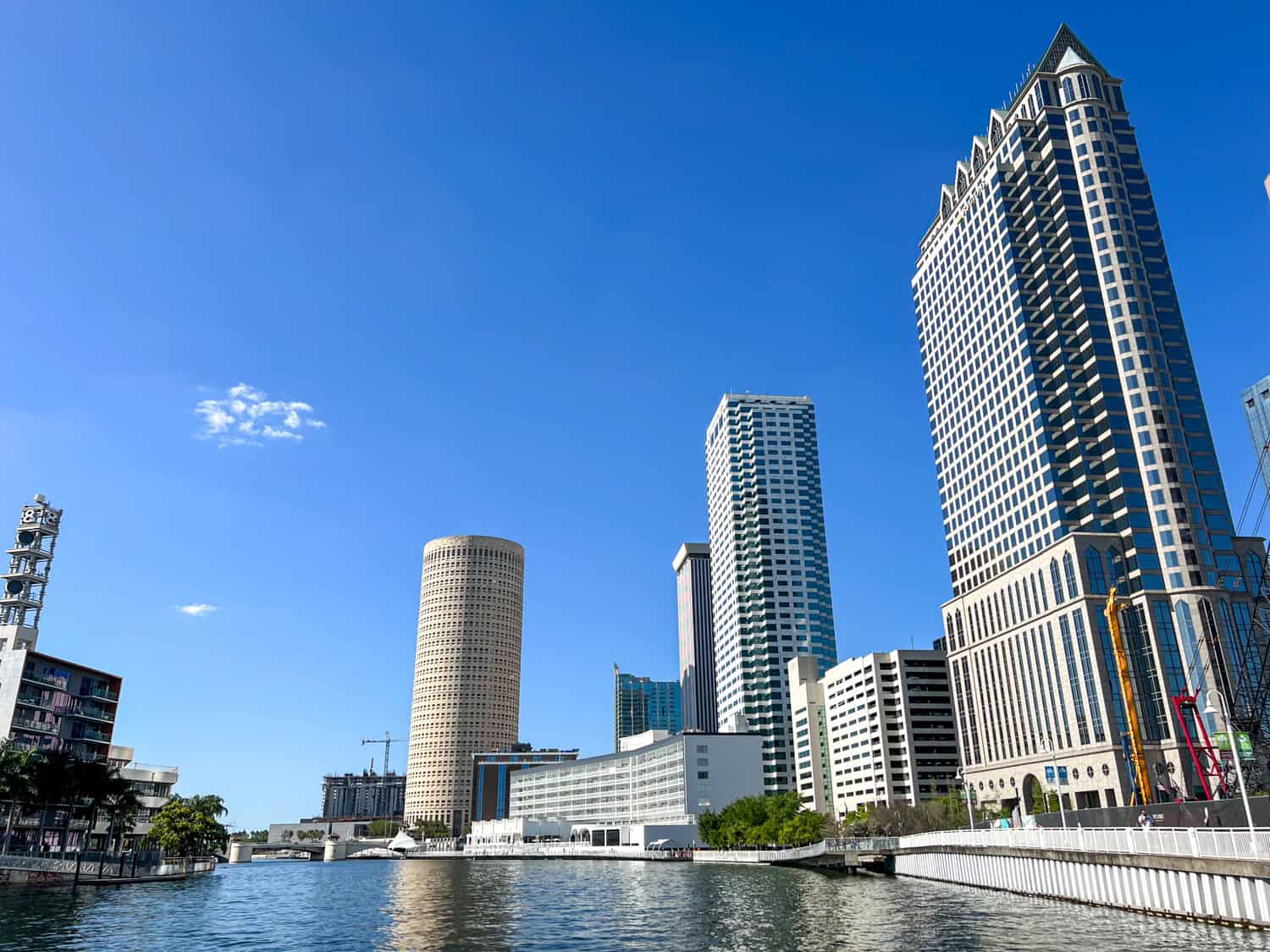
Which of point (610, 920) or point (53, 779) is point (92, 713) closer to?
point (53, 779)

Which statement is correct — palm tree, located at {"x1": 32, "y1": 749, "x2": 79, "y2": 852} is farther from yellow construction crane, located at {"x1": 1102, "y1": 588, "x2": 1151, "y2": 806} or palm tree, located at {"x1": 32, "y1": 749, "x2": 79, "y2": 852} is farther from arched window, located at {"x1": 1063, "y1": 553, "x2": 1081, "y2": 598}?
arched window, located at {"x1": 1063, "y1": 553, "x2": 1081, "y2": 598}

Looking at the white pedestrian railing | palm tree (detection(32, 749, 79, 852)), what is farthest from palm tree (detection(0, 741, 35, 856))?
the white pedestrian railing

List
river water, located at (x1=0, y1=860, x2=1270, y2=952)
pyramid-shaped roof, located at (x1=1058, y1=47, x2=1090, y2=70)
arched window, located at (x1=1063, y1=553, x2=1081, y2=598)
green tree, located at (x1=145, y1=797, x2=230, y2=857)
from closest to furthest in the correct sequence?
river water, located at (x1=0, y1=860, x2=1270, y2=952)
arched window, located at (x1=1063, y1=553, x2=1081, y2=598)
green tree, located at (x1=145, y1=797, x2=230, y2=857)
pyramid-shaped roof, located at (x1=1058, y1=47, x2=1090, y2=70)

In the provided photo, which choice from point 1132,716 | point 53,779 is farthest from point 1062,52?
point 53,779

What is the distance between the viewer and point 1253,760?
124812mm

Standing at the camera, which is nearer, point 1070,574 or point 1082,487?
point 1070,574

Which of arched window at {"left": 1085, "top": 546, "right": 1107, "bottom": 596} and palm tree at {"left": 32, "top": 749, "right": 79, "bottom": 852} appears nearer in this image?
palm tree at {"left": 32, "top": 749, "right": 79, "bottom": 852}

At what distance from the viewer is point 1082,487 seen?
545 ft

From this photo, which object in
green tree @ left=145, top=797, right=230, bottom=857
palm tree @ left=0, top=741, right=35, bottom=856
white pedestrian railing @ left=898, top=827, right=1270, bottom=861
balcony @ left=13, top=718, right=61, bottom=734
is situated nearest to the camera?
white pedestrian railing @ left=898, top=827, right=1270, bottom=861

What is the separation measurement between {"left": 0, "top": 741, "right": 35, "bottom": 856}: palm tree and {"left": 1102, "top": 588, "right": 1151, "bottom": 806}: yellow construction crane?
494 ft

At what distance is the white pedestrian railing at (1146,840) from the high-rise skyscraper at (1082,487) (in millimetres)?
70235

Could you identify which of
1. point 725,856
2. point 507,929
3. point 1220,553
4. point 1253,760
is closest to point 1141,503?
point 1220,553

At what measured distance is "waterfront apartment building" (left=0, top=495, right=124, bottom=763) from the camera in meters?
148

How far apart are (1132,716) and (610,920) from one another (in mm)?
96332
